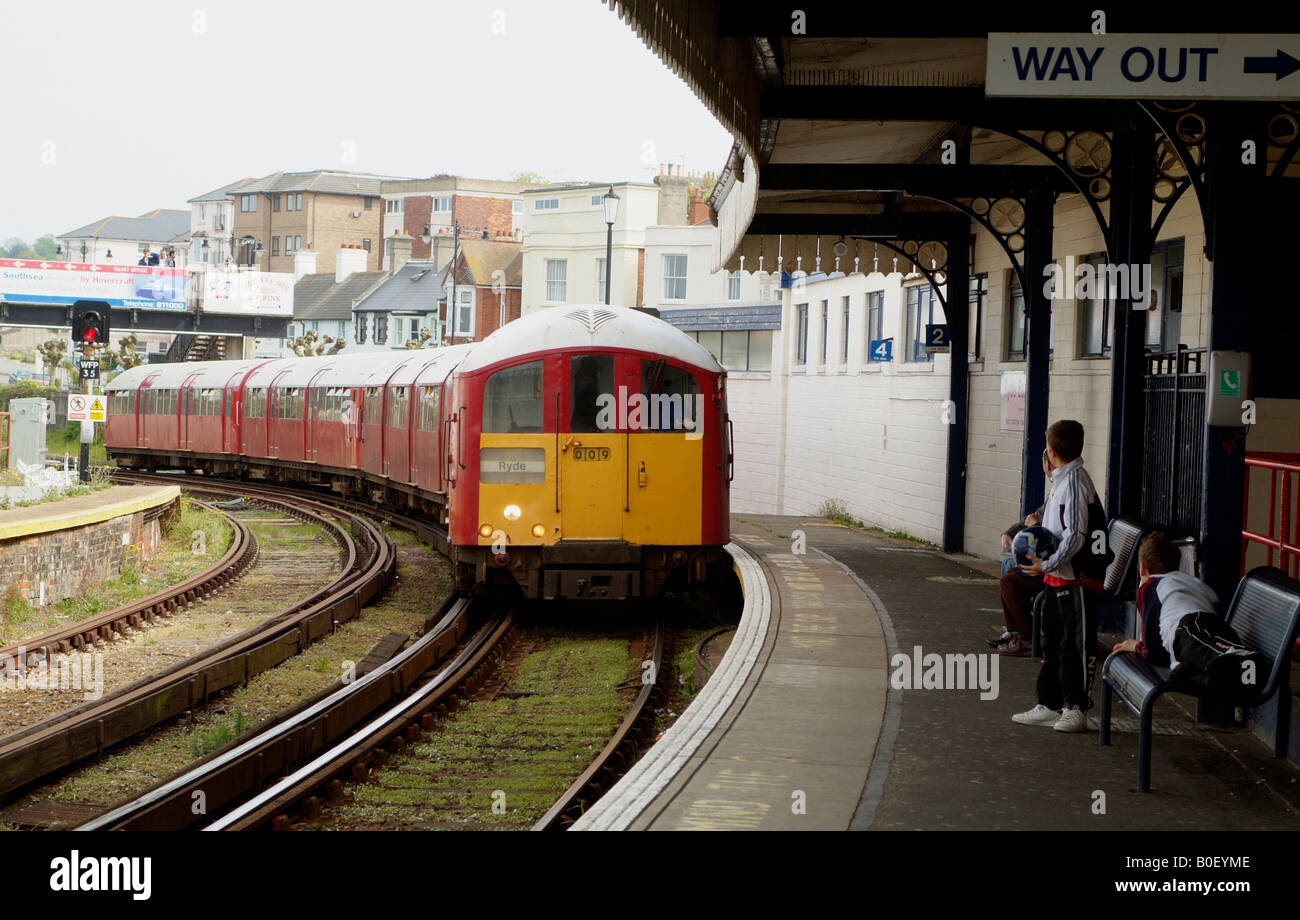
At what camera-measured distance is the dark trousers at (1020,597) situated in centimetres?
1079

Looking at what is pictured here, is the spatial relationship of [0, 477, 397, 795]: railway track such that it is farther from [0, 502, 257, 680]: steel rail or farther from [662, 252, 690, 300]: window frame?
[662, 252, 690, 300]: window frame

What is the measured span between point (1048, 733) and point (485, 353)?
7.90 meters

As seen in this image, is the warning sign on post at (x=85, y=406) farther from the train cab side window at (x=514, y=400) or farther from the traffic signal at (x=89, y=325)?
the train cab side window at (x=514, y=400)

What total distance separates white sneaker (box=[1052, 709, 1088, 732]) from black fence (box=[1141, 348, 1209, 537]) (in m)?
1.98

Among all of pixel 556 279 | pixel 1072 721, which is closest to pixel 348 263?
pixel 556 279

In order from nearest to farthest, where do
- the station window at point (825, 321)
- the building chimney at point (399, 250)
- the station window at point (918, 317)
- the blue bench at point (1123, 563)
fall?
the blue bench at point (1123, 563) → the station window at point (918, 317) → the station window at point (825, 321) → the building chimney at point (399, 250)

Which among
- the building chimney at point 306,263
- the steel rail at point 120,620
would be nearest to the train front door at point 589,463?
the steel rail at point 120,620

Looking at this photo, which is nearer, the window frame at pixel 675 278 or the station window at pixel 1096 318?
the station window at pixel 1096 318

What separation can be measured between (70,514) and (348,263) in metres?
67.6

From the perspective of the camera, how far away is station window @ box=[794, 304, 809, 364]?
30900mm

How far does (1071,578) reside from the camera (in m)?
8.15

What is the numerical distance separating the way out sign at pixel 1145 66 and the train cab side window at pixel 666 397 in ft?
22.8

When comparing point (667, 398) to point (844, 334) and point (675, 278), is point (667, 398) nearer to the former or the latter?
point (844, 334)
